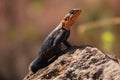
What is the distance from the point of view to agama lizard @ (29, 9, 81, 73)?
22.8ft

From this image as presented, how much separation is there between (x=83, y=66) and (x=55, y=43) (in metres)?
0.68

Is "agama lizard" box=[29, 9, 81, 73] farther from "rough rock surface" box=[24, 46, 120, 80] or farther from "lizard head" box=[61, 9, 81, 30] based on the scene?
"rough rock surface" box=[24, 46, 120, 80]

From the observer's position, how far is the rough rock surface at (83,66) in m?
6.36

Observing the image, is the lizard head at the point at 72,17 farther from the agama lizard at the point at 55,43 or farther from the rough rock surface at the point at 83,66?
the rough rock surface at the point at 83,66

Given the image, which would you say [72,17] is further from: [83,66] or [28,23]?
[28,23]

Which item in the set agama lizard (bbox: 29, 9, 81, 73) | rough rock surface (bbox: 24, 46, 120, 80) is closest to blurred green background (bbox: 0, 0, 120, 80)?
agama lizard (bbox: 29, 9, 81, 73)

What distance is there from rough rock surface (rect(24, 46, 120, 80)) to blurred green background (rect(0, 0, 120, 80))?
7.52 m

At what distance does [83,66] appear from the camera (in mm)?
6453

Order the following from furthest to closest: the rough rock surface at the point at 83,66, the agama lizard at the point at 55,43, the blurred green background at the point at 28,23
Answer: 1. the blurred green background at the point at 28,23
2. the agama lizard at the point at 55,43
3. the rough rock surface at the point at 83,66

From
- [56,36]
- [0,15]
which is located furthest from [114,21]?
[0,15]

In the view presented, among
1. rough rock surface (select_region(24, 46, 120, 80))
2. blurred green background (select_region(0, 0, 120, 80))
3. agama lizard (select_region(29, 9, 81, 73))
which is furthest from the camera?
blurred green background (select_region(0, 0, 120, 80))

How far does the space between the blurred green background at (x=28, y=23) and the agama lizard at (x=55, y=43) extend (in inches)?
276

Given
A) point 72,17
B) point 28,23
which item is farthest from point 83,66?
point 28,23

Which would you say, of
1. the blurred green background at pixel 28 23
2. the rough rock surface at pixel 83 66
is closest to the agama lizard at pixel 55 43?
the rough rock surface at pixel 83 66
